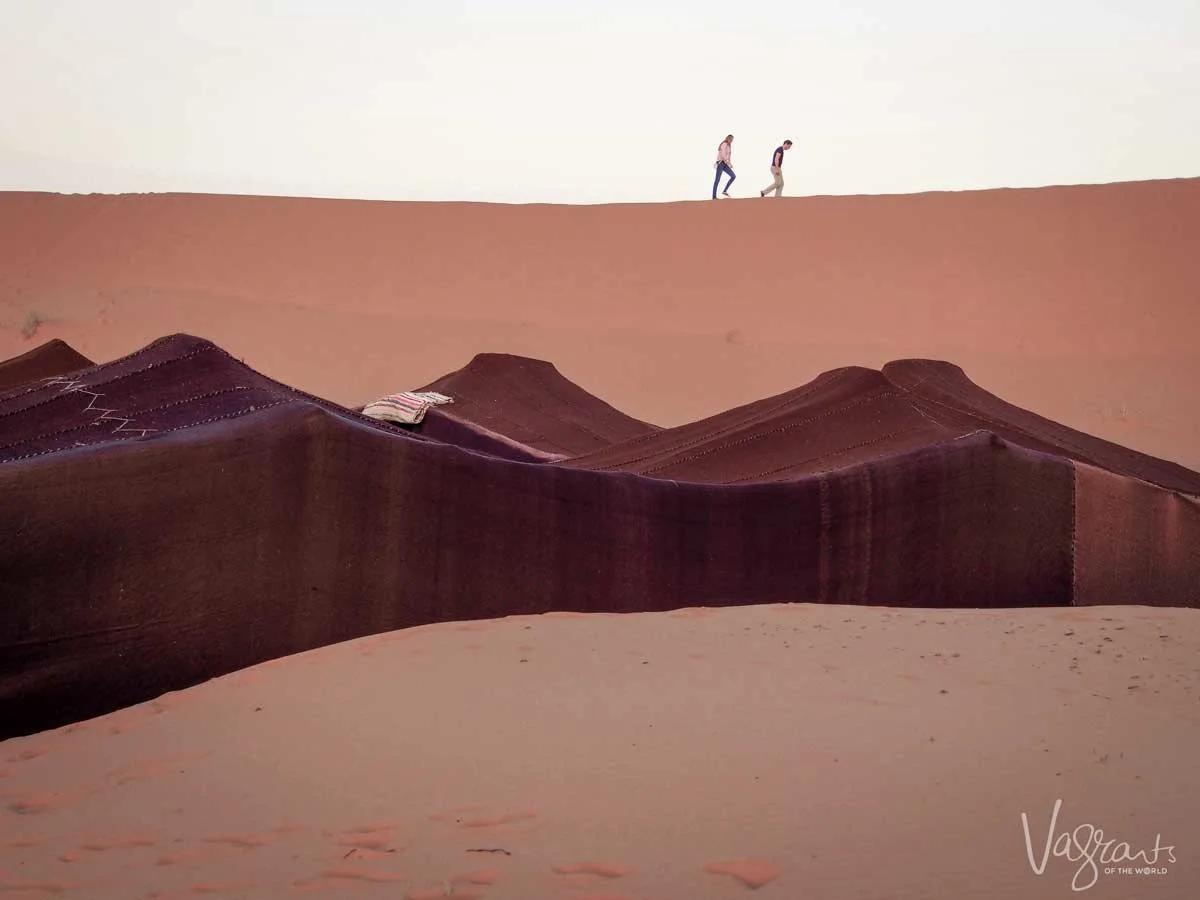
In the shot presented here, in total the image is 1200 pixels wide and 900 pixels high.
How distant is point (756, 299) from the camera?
2072 cm

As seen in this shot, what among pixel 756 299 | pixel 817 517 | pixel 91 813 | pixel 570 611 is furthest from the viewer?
pixel 756 299

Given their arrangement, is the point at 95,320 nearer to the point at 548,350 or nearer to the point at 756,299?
the point at 548,350

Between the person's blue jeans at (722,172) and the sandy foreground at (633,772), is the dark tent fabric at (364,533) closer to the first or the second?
the sandy foreground at (633,772)

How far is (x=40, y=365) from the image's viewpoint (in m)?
8.11

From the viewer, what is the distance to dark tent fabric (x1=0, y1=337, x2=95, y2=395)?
7.88 metres

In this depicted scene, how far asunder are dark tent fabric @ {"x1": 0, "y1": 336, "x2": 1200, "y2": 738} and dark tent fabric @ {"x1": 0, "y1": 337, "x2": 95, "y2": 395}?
126 inches

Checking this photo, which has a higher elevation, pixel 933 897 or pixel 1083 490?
pixel 1083 490

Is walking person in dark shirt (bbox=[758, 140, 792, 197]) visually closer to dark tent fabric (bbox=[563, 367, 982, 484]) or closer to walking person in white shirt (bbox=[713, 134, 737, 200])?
walking person in white shirt (bbox=[713, 134, 737, 200])

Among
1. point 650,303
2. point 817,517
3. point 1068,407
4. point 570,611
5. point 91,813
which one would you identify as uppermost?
point 650,303

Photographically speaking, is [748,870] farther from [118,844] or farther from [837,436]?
[837,436]

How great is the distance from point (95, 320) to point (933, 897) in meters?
19.5

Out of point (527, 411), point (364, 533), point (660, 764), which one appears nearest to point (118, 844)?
point (660, 764)

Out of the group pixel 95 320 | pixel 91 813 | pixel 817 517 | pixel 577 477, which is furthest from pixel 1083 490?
pixel 95 320

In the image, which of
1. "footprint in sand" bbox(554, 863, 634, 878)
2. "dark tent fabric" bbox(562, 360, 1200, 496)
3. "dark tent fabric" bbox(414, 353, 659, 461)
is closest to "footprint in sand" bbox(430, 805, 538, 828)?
"footprint in sand" bbox(554, 863, 634, 878)
